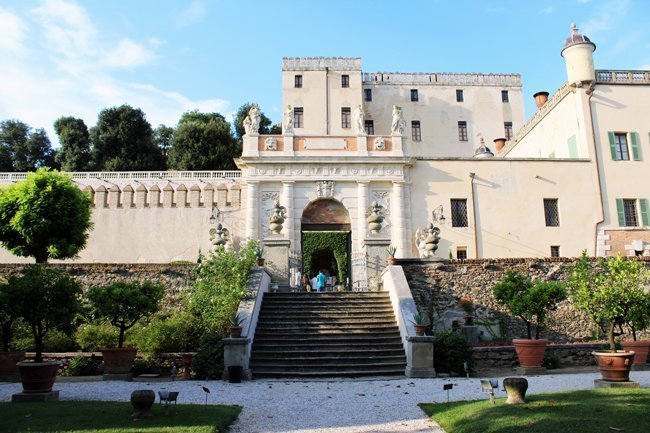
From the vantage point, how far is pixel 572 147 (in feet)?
87.6

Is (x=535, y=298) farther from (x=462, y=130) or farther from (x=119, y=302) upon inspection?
(x=462, y=130)

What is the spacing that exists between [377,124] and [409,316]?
101 ft

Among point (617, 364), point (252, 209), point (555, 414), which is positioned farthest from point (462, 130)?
point (555, 414)

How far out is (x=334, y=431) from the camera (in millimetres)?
7160

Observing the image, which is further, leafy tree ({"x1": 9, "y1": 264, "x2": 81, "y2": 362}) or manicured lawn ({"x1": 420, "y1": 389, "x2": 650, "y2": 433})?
leafy tree ({"x1": 9, "y1": 264, "x2": 81, "y2": 362})

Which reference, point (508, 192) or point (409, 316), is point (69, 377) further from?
point (508, 192)

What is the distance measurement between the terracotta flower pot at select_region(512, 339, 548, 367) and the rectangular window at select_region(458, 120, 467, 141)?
31.6 meters

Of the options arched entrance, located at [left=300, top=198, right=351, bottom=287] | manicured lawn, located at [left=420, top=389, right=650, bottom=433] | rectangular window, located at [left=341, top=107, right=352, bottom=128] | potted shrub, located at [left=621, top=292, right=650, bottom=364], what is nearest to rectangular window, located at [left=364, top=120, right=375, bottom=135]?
rectangular window, located at [left=341, top=107, right=352, bottom=128]

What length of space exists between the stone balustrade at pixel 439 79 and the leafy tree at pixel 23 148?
2797 cm

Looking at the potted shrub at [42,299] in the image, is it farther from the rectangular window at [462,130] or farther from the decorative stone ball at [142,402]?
the rectangular window at [462,130]

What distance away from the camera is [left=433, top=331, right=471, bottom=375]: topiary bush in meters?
Result: 12.8

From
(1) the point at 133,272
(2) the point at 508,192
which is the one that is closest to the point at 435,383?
(1) the point at 133,272

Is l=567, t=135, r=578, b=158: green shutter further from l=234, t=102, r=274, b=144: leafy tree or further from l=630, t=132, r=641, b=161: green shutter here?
l=234, t=102, r=274, b=144: leafy tree

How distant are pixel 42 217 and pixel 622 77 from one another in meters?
27.9
